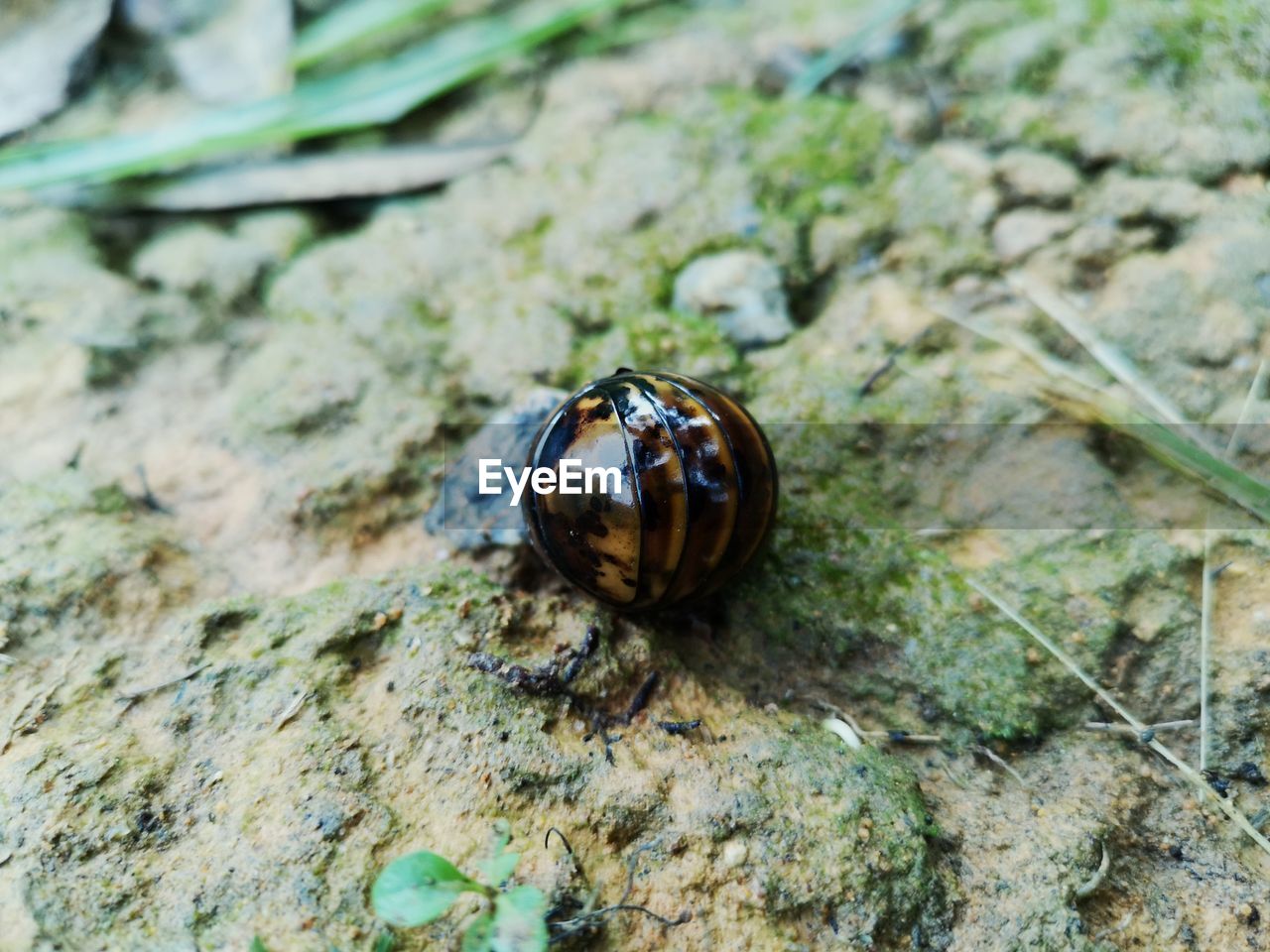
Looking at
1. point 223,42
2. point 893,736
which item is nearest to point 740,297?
point 893,736

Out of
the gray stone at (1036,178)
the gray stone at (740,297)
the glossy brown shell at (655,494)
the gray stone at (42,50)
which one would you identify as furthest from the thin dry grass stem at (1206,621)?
the gray stone at (42,50)

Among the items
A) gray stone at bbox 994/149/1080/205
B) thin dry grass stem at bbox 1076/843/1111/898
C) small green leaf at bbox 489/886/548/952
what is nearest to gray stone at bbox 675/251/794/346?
gray stone at bbox 994/149/1080/205

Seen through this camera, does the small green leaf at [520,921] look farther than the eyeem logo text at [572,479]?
No

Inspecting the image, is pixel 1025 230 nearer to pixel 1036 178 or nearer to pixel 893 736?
pixel 1036 178

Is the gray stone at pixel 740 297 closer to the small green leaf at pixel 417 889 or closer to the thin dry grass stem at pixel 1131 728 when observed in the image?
the thin dry grass stem at pixel 1131 728

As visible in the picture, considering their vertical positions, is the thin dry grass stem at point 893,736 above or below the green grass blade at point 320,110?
below

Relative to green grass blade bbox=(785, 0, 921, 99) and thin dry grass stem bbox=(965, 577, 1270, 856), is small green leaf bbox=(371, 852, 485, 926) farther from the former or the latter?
green grass blade bbox=(785, 0, 921, 99)

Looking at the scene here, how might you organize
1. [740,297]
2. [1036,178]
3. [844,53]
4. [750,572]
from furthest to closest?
[844,53] → [1036,178] → [740,297] → [750,572]
